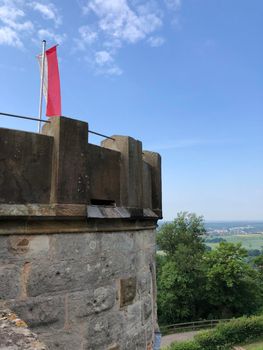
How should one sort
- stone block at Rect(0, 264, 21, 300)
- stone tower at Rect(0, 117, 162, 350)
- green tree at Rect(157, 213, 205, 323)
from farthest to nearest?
green tree at Rect(157, 213, 205, 323) → stone tower at Rect(0, 117, 162, 350) → stone block at Rect(0, 264, 21, 300)

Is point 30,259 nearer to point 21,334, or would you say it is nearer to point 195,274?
point 21,334

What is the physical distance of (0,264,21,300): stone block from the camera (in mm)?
2991

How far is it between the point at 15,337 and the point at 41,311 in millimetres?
855

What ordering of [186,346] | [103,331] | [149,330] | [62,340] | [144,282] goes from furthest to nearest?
[186,346], [149,330], [144,282], [103,331], [62,340]

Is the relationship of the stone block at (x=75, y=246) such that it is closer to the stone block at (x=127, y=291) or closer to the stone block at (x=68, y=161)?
the stone block at (x=68, y=161)

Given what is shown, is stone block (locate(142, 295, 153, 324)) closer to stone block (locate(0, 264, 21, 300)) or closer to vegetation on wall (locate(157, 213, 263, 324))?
stone block (locate(0, 264, 21, 300))

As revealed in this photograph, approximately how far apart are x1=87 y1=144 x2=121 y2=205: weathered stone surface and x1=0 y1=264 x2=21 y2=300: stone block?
972mm

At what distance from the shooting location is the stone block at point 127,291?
3.82 meters

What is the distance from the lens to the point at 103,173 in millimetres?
3809

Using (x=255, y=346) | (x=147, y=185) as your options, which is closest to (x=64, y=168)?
(x=147, y=185)

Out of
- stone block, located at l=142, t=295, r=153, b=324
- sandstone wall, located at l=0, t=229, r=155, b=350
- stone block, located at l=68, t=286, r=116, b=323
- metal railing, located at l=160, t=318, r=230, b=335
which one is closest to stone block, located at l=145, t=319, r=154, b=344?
stone block, located at l=142, t=295, r=153, b=324

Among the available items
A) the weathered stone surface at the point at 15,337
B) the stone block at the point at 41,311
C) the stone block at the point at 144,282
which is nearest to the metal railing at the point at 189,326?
the stone block at the point at 144,282

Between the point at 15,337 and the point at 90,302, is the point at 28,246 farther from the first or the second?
the point at 15,337

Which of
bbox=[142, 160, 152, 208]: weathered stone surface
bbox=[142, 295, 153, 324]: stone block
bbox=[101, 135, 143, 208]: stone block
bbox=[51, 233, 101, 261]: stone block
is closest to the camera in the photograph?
bbox=[51, 233, 101, 261]: stone block
